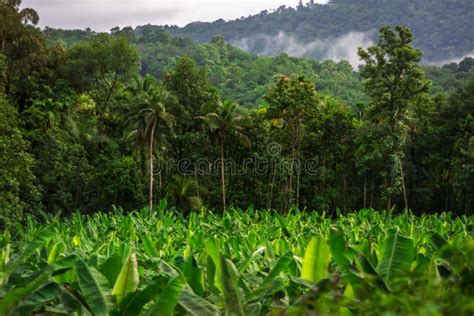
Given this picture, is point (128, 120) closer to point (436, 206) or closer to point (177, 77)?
point (177, 77)

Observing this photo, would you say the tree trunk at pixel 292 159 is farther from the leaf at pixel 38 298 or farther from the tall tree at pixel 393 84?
the leaf at pixel 38 298

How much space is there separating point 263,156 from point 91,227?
2174 centimetres

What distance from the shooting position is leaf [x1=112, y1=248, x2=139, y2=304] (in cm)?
537

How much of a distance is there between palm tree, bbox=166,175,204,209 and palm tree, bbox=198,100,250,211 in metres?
1.76

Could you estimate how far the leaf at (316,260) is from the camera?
19.1ft

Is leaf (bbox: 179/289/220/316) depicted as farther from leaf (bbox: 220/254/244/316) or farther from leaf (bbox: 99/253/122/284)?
leaf (bbox: 99/253/122/284)

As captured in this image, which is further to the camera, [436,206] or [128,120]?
[436,206]

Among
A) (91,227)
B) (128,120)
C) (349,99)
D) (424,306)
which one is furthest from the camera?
(349,99)

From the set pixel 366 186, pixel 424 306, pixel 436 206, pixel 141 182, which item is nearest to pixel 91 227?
pixel 424 306

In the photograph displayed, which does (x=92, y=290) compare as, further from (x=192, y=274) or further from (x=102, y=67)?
(x=102, y=67)

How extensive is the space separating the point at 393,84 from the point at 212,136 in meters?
12.1

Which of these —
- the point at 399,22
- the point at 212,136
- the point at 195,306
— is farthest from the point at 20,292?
the point at 399,22

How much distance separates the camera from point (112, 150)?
122 ft

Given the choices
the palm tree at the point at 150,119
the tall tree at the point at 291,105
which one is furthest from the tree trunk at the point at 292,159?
the palm tree at the point at 150,119
